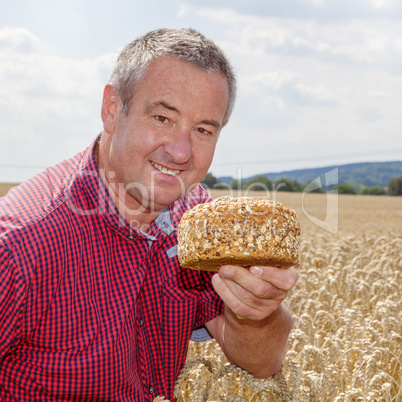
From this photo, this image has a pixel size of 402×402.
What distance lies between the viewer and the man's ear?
116 inches

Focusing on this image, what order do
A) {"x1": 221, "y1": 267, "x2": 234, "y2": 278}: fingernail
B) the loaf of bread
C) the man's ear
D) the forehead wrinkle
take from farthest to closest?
the man's ear, the forehead wrinkle, {"x1": 221, "y1": 267, "x2": 234, "y2": 278}: fingernail, the loaf of bread

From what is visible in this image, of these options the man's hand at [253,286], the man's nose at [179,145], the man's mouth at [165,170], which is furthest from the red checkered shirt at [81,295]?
the man's hand at [253,286]

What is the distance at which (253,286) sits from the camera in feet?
7.41

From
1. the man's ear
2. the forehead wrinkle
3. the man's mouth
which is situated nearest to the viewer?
the forehead wrinkle

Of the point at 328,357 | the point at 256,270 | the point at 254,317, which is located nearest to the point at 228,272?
the point at 256,270

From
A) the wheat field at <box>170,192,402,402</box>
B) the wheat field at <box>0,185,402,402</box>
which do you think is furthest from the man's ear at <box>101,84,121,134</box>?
the wheat field at <box>170,192,402,402</box>

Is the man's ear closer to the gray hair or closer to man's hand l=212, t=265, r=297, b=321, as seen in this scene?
the gray hair

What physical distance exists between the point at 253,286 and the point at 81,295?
2.65ft

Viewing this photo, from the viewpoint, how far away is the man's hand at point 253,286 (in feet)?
7.32

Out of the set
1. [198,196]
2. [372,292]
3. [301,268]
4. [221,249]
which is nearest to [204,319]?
[198,196]

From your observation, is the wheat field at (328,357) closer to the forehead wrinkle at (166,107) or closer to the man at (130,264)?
the man at (130,264)

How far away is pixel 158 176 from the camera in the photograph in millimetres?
2775

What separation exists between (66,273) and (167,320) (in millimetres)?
762

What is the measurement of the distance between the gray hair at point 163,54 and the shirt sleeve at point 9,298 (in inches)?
42.2
